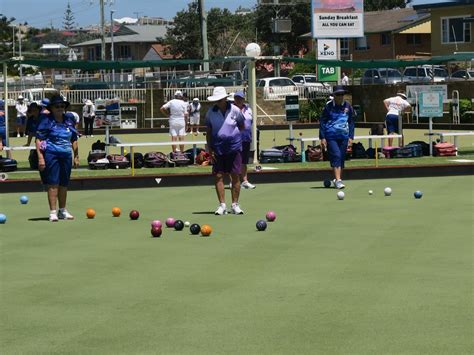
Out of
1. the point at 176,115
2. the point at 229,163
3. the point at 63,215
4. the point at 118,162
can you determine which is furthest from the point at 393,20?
the point at 63,215

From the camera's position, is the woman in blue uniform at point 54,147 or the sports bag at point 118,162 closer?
the woman in blue uniform at point 54,147

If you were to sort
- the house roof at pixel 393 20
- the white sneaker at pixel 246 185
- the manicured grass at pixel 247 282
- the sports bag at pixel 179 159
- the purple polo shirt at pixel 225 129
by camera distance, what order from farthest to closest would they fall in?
the house roof at pixel 393 20, the sports bag at pixel 179 159, the white sneaker at pixel 246 185, the purple polo shirt at pixel 225 129, the manicured grass at pixel 247 282

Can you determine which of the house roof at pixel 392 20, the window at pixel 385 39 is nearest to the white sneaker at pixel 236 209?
the house roof at pixel 392 20

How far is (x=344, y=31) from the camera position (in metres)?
49.4

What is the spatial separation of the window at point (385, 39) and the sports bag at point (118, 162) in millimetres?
55474

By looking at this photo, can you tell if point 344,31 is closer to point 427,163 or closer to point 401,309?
point 427,163

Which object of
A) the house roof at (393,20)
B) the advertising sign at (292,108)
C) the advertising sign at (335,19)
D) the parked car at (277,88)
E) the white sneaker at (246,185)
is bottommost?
the white sneaker at (246,185)

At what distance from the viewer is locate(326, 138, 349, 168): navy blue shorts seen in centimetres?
1762

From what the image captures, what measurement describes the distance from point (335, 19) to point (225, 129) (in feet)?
118

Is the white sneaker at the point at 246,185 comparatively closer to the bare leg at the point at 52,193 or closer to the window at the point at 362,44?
the bare leg at the point at 52,193

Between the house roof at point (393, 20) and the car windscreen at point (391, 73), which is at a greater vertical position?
the house roof at point (393, 20)

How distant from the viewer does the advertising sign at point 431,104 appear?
24.4 metres

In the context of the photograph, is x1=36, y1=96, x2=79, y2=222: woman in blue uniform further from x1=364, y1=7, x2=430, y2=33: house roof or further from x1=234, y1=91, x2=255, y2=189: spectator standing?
x1=364, y1=7, x2=430, y2=33: house roof

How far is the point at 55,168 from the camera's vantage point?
1401 cm
